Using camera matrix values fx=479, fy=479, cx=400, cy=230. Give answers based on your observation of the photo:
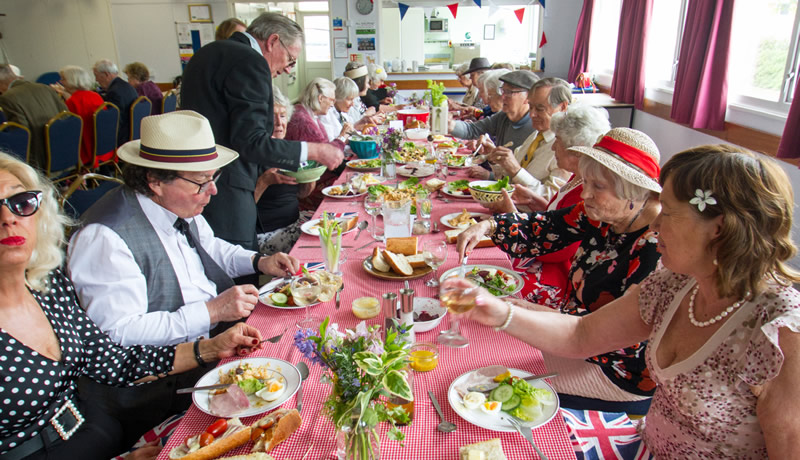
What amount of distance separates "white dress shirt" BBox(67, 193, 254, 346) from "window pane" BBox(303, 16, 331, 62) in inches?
448

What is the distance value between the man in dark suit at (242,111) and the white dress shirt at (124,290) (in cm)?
85

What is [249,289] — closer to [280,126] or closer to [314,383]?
[314,383]

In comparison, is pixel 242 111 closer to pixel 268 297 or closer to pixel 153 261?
pixel 153 261

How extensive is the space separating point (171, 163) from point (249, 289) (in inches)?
20.7

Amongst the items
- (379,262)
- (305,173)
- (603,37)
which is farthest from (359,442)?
(603,37)

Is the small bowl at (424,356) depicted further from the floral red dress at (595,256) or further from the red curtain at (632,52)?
the red curtain at (632,52)

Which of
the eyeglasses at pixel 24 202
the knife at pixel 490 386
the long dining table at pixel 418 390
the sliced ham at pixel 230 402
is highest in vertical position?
the eyeglasses at pixel 24 202

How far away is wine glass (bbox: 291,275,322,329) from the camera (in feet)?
5.22

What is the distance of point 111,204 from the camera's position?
1692 mm

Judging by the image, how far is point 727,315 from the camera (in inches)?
45.2

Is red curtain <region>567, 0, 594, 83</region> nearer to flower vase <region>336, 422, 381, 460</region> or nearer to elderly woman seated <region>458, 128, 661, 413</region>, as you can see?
elderly woman seated <region>458, 128, 661, 413</region>

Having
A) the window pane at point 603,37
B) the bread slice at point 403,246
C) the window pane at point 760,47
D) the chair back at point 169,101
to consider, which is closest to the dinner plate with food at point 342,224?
the bread slice at point 403,246

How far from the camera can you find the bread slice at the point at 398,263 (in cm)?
187

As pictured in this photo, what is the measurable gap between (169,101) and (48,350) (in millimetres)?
6667
